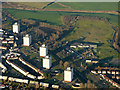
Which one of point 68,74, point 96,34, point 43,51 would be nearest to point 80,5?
point 96,34

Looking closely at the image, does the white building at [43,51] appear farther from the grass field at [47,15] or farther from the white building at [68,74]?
the grass field at [47,15]

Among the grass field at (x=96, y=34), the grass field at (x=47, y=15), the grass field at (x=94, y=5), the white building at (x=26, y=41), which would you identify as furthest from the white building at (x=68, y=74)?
the grass field at (x=94, y=5)

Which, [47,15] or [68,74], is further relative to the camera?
[47,15]

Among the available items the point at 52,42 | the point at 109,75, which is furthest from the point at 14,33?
the point at 109,75

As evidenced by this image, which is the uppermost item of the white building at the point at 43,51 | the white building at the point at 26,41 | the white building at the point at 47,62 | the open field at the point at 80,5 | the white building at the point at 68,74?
the open field at the point at 80,5

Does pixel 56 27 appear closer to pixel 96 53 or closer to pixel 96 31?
pixel 96 31

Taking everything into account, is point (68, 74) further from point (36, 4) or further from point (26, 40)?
point (36, 4)

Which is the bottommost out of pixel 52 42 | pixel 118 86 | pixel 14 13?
pixel 118 86

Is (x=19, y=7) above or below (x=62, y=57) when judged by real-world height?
above
